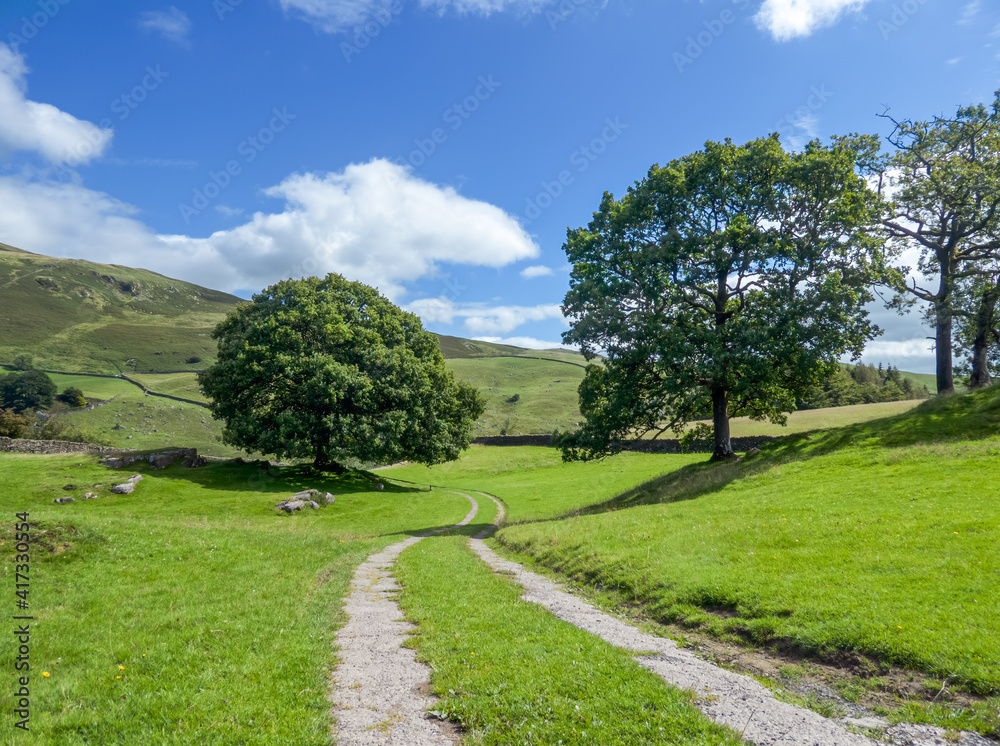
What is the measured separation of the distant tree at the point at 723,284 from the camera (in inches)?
1241

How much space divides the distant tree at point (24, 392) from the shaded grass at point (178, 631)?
12847cm

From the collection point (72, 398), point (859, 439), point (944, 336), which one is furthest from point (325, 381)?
point (72, 398)

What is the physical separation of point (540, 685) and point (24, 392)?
151 m

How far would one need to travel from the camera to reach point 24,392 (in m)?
113

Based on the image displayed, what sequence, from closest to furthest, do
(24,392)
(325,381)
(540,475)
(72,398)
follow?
(325,381), (540,475), (24,392), (72,398)

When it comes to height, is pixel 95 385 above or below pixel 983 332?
below

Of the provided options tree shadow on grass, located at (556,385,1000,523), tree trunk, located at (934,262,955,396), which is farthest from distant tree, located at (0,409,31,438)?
tree trunk, located at (934,262,955,396)

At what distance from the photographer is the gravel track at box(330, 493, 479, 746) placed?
7125 millimetres

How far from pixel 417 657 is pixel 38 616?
30.1ft

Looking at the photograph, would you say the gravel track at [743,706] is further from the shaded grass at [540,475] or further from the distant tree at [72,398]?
the distant tree at [72,398]

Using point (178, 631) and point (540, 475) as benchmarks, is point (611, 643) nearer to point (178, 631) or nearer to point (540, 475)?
point (178, 631)

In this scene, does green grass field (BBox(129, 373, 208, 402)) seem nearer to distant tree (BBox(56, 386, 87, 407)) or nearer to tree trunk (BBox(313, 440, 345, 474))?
distant tree (BBox(56, 386, 87, 407))

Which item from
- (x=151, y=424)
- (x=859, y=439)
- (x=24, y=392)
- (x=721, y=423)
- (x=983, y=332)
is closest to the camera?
(x=859, y=439)

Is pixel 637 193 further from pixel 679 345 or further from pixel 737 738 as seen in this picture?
pixel 737 738
